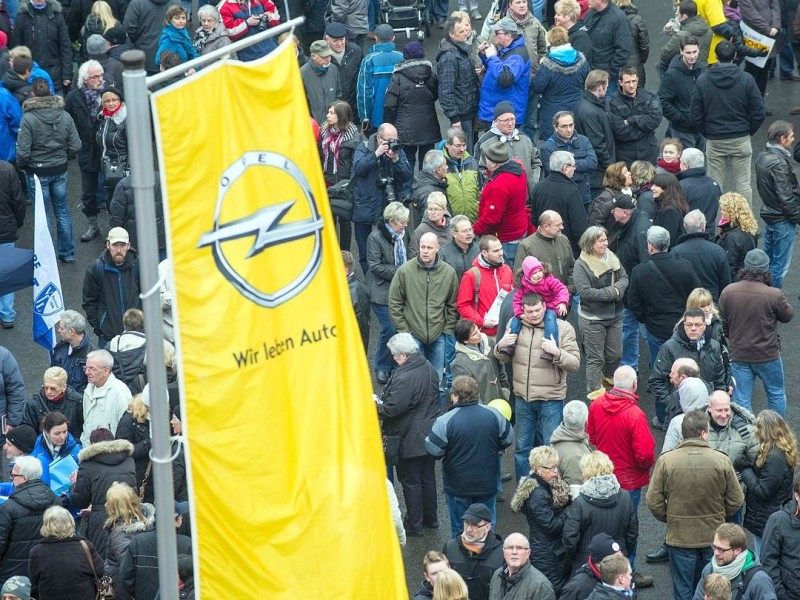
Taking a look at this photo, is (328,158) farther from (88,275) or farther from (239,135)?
(239,135)

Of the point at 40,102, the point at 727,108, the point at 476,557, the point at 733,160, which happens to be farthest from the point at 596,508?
the point at 40,102

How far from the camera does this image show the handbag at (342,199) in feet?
46.4

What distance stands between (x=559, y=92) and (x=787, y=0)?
15.5ft

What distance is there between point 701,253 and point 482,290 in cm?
200

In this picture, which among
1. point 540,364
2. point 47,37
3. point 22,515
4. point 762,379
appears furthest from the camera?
point 47,37

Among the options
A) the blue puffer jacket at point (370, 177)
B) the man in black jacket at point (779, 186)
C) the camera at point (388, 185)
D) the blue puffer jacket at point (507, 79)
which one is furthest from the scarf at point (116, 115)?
the man in black jacket at point (779, 186)

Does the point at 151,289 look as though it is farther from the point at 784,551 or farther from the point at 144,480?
the point at 784,551

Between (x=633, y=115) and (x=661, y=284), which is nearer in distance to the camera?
(x=661, y=284)

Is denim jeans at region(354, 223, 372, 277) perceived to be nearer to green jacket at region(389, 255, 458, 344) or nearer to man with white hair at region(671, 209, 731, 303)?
green jacket at region(389, 255, 458, 344)

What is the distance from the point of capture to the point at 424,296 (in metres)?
12.3

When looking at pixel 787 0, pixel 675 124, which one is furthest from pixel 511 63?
pixel 787 0

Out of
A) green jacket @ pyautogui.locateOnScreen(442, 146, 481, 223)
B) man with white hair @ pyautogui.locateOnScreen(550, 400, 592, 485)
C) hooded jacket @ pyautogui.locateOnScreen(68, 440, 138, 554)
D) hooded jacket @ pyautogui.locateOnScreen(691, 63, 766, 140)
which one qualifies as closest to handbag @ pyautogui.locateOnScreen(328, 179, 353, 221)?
green jacket @ pyautogui.locateOnScreen(442, 146, 481, 223)

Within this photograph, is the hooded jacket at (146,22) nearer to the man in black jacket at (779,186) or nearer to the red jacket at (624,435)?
the man in black jacket at (779,186)

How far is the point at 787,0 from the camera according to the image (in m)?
18.5
